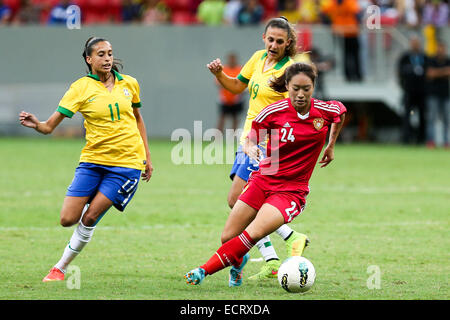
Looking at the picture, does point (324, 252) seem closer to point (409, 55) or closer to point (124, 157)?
point (124, 157)

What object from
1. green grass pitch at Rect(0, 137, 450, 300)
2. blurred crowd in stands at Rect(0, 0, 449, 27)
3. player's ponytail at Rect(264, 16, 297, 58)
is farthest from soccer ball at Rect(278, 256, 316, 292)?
blurred crowd in stands at Rect(0, 0, 449, 27)

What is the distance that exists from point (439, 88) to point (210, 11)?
7.45 m

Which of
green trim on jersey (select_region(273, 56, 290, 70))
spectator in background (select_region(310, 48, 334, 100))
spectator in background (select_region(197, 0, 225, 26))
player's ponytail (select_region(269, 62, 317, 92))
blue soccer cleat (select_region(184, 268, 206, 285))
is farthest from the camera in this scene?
spectator in background (select_region(197, 0, 225, 26))

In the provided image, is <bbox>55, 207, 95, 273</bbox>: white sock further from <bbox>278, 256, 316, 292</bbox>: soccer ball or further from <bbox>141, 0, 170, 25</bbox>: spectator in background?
<bbox>141, 0, 170, 25</bbox>: spectator in background

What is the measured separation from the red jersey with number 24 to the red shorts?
5 centimetres

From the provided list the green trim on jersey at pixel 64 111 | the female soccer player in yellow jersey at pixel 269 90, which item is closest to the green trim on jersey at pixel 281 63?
the female soccer player in yellow jersey at pixel 269 90

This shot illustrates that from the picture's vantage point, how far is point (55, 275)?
8.03 metres

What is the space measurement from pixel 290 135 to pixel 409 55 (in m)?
A: 16.8

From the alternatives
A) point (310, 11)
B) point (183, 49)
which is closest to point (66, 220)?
point (310, 11)

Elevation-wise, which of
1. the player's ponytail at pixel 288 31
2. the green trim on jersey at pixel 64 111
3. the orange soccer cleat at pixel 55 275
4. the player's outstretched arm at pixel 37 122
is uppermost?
the player's ponytail at pixel 288 31

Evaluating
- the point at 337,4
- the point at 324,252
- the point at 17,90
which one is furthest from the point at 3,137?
the point at 324,252

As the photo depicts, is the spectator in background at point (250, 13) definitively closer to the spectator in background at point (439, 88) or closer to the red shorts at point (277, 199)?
the spectator in background at point (439, 88)

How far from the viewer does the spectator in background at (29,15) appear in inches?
1093

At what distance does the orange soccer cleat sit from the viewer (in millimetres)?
7975
